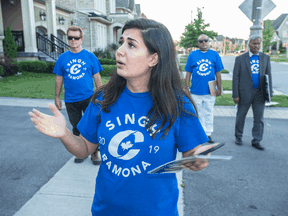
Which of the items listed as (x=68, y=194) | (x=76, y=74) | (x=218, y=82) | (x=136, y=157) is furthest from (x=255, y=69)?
(x=136, y=157)

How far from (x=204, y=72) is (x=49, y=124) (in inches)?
170

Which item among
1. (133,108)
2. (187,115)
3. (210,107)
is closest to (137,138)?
(133,108)

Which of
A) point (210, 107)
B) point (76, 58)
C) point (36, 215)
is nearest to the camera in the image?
point (36, 215)

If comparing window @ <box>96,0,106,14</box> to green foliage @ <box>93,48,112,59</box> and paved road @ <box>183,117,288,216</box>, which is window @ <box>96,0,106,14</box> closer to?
green foliage @ <box>93,48,112,59</box>

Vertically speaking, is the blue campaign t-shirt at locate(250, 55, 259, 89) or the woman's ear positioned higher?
the woman's ear

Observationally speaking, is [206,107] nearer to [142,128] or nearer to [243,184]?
[243,184]

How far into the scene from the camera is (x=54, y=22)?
2141 cm

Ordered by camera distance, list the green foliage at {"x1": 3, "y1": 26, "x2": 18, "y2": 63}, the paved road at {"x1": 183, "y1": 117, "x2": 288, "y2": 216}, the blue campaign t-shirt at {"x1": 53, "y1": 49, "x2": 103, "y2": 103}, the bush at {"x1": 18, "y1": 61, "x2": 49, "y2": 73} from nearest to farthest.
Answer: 1. the paved road at {"x1": 183, "y1": 117, "x2": 288, "y2": 216}
2. the blue campaign t-shirt at {"x1": 53, "y1": 49, "x2": 103, "y2": 103}
3. the green foliage at {"x1": 3, "y1": 26, "x2": 18, "y2": 63}
4. the bush at {"x1": 18, "y1": 61, "x2": 49, "y2": 73}

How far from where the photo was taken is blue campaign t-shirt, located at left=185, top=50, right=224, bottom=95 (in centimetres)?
543

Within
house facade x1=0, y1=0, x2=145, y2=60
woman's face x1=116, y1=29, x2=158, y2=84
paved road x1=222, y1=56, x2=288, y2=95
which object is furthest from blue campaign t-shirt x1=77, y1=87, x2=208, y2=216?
Answer: house facade x1=0, y1=0, x2=145, y2=60

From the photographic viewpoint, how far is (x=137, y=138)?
5.31 feet

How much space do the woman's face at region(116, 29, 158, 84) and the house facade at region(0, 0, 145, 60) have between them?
55.2 feet

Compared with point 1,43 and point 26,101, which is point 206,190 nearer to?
point 26,101

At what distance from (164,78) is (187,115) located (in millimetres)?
271
